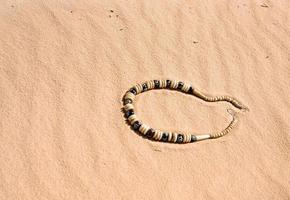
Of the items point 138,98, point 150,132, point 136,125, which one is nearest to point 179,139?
point 150,132

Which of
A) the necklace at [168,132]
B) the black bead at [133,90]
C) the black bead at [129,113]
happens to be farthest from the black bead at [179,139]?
the black bead at [133,90]

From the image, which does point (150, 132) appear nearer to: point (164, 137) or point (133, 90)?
point (164, 137)

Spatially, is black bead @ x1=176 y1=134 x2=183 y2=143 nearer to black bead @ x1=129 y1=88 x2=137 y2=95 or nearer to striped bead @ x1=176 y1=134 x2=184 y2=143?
striped bead @ x1=176 y1=134 x2=184 y2=143

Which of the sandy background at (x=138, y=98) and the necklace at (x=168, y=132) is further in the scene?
the necklace at (x=168, y=132)

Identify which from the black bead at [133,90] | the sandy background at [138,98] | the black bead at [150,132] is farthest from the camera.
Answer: the black bead at [133,90]

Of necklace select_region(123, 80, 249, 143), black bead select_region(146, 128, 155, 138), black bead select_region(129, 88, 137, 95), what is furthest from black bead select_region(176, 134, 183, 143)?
black bead select_region(129, 88, 137, 95)

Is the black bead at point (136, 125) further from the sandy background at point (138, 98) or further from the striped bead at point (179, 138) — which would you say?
the striped bead at point (179, 138)
